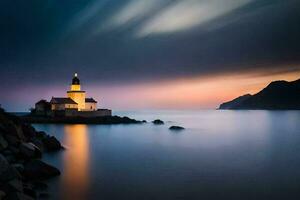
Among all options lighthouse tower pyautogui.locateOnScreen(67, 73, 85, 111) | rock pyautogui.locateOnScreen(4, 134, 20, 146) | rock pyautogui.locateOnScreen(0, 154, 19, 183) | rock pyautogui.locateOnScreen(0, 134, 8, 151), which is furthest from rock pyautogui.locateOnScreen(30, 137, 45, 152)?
lighthouse tower pyautogui.locateOnScreen(67, 73, 85, 111)

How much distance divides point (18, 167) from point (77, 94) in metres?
74.1

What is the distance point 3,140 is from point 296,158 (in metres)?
25.7

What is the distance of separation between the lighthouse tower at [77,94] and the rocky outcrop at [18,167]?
2389 inches

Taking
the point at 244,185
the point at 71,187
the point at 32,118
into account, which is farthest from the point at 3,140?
the point at 32,118

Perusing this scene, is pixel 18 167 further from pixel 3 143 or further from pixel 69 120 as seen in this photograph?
pixel 69 120

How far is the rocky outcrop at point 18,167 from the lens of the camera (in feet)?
39.6

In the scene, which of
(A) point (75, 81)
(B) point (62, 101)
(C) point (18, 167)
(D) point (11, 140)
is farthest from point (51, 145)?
(A) point (75, 81)

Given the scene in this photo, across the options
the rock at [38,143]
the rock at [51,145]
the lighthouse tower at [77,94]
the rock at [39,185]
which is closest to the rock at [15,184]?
the rock at [39,185]

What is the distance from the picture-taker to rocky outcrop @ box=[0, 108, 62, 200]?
1208 centimetres

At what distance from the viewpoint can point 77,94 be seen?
8894 cm

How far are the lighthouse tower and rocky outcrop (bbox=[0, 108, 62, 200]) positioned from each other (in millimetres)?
60682

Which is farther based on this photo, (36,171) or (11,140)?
(11,140)

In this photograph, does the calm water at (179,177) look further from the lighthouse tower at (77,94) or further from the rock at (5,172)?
the lighthouse tower at (77,94)

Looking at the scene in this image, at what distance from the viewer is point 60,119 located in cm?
8344
